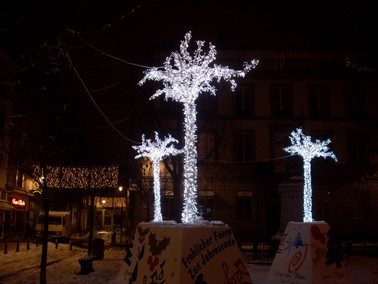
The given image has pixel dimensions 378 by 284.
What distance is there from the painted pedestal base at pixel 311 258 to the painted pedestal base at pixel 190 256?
5.26 metres

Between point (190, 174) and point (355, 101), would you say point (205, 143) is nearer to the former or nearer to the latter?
point (355, 101)

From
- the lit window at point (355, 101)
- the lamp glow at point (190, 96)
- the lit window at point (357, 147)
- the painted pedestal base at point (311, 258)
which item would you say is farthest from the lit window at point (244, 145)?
the lamp glow at point (190, 96)

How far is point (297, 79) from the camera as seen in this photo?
36.4 meters

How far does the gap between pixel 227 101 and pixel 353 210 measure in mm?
12783

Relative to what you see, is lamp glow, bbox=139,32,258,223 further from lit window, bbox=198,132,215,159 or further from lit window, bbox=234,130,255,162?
lit window, bbox=234,130,255,162

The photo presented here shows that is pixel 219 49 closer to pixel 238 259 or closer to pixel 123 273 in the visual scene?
pixel 123 273

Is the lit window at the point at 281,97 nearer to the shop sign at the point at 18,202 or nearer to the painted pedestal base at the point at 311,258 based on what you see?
the shop sign at the point at 18,202

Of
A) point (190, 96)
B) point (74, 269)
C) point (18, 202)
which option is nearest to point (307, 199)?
point (190, 96)

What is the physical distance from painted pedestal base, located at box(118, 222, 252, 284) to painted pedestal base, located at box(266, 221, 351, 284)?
5263mm

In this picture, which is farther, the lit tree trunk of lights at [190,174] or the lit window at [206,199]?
the lit window at [206,199]

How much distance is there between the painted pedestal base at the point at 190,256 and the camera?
21.7ft

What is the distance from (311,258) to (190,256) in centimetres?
614

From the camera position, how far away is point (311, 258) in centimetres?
1177

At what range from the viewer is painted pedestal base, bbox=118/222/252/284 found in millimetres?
6602
